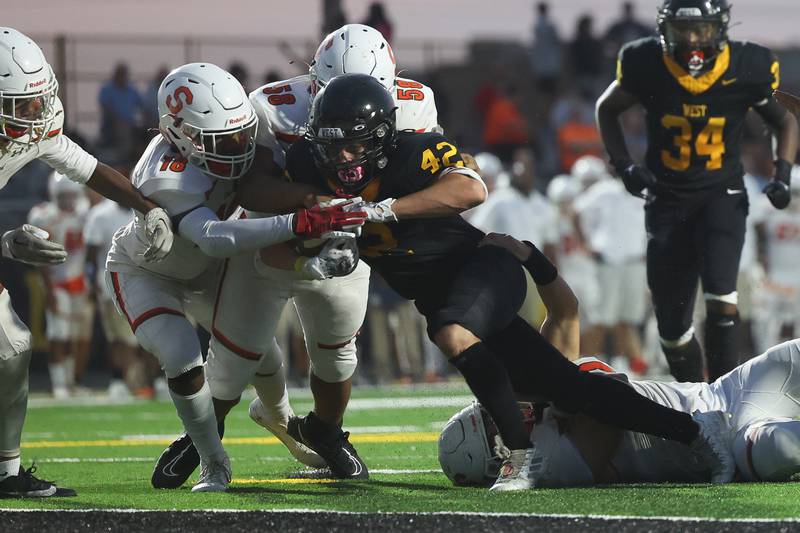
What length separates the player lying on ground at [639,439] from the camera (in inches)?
185

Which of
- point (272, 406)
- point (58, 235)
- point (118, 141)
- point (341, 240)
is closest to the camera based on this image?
point (341, 240)

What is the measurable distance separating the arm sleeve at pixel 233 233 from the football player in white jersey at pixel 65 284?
6870mm

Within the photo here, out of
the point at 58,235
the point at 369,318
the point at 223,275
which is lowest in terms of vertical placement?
the point at 369,318

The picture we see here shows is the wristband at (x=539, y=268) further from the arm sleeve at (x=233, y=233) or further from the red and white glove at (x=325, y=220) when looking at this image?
the arm sleeve at (x=233, y=233)

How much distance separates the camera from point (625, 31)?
630 inches

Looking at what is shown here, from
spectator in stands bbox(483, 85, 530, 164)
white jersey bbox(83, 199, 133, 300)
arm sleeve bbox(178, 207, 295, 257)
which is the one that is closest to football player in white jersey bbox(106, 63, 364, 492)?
arm sleeve bbox(178, 207, 295, 257)

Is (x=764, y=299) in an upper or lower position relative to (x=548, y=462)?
lower

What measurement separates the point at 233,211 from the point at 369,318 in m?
7.80

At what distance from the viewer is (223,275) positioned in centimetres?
529

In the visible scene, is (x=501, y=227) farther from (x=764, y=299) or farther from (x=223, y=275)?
(x=223, y=275)

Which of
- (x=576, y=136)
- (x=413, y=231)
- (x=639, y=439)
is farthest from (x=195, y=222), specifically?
(x=576, y=136)

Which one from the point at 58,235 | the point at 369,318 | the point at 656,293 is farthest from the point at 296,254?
the point at 369,318

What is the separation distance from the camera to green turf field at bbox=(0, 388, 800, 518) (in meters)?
4.23

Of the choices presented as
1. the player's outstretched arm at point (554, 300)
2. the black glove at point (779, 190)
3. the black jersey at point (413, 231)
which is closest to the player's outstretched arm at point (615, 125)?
the black glove at point (779, 190)
